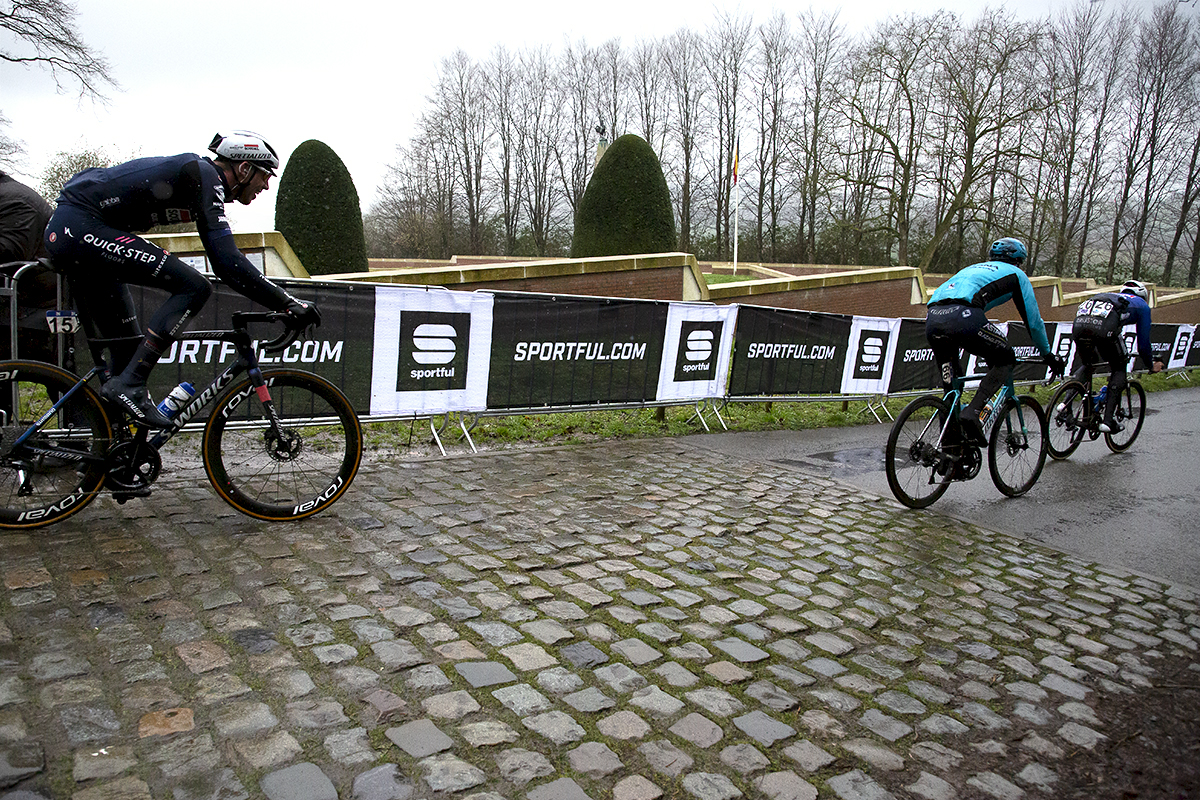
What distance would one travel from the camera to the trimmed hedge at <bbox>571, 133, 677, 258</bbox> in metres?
20.8

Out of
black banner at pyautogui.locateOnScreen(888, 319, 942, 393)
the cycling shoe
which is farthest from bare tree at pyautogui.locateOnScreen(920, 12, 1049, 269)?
the cycling shoe

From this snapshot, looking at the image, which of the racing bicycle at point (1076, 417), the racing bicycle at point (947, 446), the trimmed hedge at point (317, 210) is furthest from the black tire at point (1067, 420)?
the trimmed hedge at point (317, 210)

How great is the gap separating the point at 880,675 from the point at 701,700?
2.96 feet

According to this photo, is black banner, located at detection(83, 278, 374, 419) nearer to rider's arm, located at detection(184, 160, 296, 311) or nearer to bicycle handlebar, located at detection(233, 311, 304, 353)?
bicycle handlebar, located at detection(233, 311, 304, 353)

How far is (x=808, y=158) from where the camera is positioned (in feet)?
146

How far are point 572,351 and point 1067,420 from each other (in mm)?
5846

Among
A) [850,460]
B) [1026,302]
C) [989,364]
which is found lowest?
[850,460]

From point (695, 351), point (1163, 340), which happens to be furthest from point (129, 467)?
point (1163, 340)

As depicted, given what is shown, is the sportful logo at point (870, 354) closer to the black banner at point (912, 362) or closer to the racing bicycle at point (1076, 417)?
the black banner at point (912, 362)

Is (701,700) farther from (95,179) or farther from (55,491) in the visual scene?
(95,179)

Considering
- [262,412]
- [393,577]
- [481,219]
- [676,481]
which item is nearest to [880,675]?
[393,577]

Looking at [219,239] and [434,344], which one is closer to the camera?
[219,239]

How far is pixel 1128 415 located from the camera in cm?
965

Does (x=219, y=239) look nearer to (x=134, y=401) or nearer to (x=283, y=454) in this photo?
(x=134, y=401)
